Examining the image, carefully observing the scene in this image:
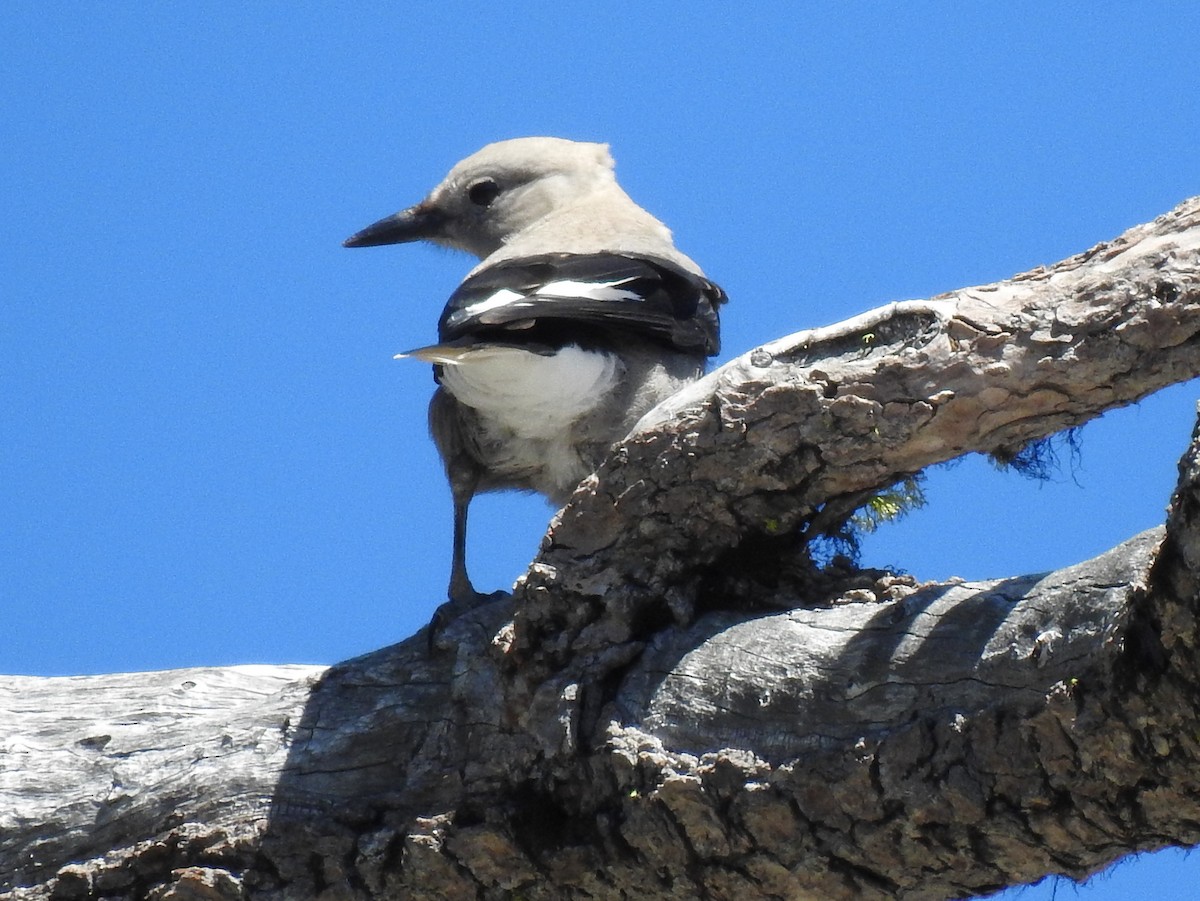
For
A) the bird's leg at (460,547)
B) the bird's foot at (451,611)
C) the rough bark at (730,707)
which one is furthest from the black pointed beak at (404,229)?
the rough bark at (730,707)

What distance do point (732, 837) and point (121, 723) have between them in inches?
Answer: 61.5

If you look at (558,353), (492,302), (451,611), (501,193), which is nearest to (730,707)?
(451,611)

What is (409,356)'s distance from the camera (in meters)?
3.79

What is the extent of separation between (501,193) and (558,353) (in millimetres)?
2078

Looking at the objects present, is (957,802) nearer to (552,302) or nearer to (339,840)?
(339,840)

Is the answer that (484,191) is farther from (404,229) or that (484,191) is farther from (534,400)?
(534,400)

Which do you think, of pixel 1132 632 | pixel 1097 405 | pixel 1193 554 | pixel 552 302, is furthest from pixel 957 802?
pixel 552 302

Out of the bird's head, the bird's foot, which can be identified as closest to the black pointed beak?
the bird's head

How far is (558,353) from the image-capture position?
404cm

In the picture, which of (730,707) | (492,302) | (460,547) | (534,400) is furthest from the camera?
(460,547)

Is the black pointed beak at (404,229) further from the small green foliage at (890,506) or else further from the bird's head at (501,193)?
the small green foliage at (890,506)

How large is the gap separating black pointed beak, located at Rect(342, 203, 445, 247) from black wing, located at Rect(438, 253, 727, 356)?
174 cm

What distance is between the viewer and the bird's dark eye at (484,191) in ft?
19.5

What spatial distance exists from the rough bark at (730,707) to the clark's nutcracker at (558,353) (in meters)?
0.76
